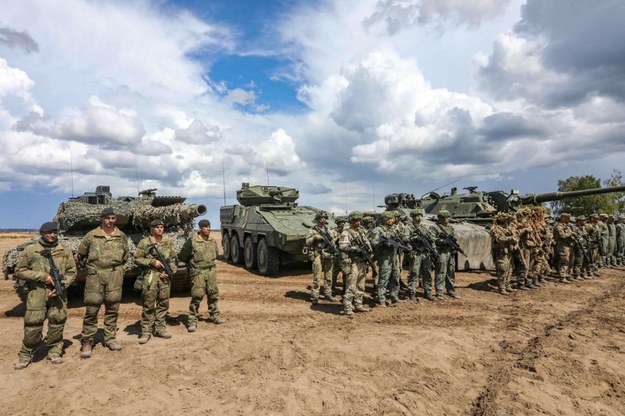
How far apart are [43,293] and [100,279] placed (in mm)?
638

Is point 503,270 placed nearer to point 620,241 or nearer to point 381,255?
point 381,255

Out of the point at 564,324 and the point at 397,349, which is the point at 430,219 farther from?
the point at 397,349

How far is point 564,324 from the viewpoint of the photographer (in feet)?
22.2

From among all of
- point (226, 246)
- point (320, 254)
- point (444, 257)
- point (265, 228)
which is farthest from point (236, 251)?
point (444, 257)

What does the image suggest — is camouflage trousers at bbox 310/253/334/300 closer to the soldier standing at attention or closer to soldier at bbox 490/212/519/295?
the soldier standing at attention

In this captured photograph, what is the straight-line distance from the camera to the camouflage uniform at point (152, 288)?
19.2 feet

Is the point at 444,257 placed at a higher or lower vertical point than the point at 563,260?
higher

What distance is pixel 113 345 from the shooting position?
18.0 feet

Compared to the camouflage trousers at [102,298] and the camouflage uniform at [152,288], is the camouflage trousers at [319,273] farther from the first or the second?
the camouflage trousers at [102,298]

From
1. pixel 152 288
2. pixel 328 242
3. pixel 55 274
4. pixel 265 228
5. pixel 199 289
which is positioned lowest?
pixel 199 289

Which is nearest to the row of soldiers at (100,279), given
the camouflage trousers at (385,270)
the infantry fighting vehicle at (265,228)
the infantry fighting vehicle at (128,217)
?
the infantry fighting vehicle at (128,217)

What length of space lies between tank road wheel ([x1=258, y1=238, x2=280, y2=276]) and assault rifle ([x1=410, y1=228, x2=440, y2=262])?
4473 millimetres

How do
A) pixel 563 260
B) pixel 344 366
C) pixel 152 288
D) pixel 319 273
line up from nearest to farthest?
pixel 344 366
pixel 152 288
pixel 319 273
pixel 563 260

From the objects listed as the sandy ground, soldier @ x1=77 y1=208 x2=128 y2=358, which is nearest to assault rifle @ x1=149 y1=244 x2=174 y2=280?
soldier @ x1=77 y1=208 x2=128 y2=358
